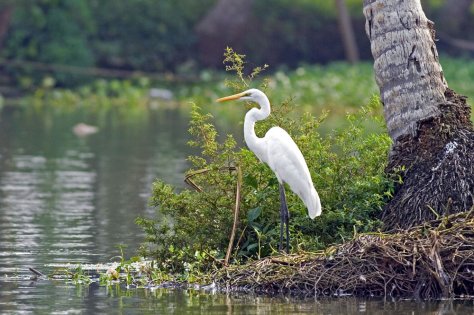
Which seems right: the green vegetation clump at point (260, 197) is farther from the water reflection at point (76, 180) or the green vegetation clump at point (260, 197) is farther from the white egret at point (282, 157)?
the water reflection at point (76, 180)

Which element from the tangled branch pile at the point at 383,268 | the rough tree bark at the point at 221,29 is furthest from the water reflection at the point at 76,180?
the rough tree bark at the point at 221,29

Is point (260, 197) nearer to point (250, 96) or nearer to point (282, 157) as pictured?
point (282, 157)

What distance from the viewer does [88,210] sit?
14883mm

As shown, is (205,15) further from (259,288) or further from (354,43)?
(259,288)

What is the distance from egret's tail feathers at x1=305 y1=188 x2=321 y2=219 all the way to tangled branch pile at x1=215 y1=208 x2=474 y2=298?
0.34 metres

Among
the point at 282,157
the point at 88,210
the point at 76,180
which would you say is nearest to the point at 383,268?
the point at 282,157

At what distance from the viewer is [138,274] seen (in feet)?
36.1

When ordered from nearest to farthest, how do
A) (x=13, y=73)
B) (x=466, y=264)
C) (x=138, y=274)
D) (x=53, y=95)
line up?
(x=466, y=264) < (x=138, y=274) < (x=53, y=95) < (x=13, y=73)

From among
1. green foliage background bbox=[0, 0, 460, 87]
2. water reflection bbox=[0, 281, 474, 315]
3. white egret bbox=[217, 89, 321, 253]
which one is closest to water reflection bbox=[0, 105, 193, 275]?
→ water reflection bbox=[0, 281, 474, 315]

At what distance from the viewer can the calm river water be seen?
9406 millimetres

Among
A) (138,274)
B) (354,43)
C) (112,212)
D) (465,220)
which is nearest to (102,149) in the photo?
(112,212)

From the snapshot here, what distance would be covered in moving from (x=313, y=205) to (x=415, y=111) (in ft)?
4.76

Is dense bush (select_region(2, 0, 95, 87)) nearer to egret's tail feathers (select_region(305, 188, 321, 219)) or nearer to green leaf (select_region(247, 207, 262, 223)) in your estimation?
Result: green leaf (select_region(247, 207, 262, 223))

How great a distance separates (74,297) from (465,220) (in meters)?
3.07
